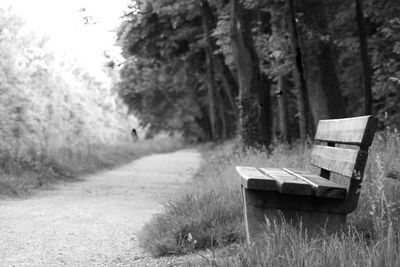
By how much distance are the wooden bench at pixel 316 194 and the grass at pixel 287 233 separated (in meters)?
0.14

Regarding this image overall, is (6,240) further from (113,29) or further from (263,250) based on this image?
(113,29)

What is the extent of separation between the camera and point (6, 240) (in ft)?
19.0

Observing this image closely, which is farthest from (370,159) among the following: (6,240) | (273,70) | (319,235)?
(273,70)

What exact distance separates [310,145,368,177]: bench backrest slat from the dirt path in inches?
74.6

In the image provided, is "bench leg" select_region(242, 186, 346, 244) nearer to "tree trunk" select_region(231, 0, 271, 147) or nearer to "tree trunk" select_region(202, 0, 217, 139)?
"tree trunk" select_region(231, 0, 271, 147)

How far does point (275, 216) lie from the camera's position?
4402 mm

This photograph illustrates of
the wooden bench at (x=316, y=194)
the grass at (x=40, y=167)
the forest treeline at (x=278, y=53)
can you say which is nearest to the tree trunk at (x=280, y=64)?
the forest treeline at (x=278, y=53)

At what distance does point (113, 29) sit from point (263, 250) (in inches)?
860

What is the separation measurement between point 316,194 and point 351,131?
624 millimetres

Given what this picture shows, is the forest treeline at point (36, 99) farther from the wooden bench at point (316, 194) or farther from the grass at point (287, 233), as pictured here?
A: the wooden bench at point (316, 194)

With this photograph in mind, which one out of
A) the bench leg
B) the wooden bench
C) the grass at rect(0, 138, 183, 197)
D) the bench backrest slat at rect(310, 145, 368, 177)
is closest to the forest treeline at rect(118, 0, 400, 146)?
the bench backrest slat at rect(310, 145, 368, 177)

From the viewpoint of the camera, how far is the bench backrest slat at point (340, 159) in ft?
12.8

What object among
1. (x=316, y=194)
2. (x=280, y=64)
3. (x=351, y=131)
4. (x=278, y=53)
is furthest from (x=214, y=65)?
(x=316, y=194)

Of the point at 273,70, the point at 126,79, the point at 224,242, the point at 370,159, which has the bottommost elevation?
the point at 224,242
